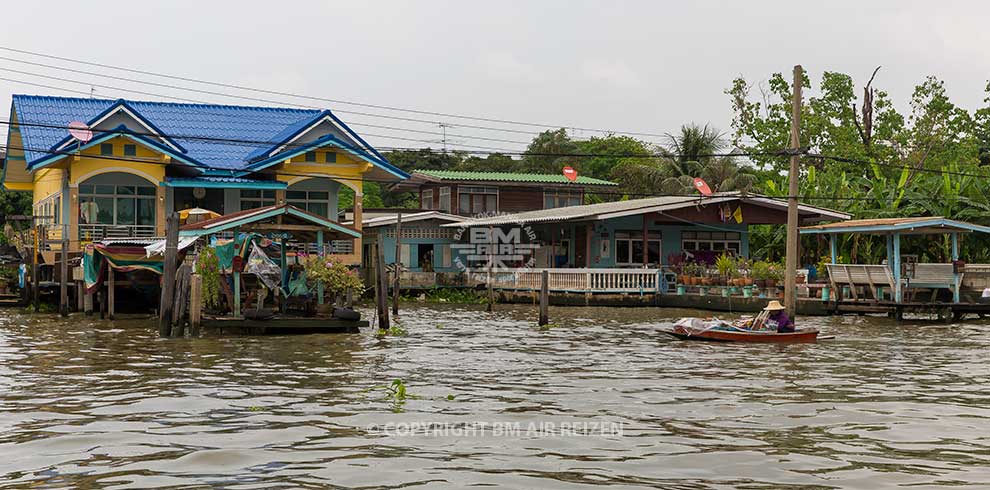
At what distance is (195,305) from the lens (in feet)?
77.7

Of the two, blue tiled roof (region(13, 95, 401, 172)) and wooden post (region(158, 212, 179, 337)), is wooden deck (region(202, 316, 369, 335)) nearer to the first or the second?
wooden post (region(158, 212, 179, 337))

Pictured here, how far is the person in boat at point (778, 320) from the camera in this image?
2297 cm

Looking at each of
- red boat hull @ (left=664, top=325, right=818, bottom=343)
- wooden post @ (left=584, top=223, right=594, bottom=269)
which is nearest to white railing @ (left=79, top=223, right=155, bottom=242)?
wooden post @ (left=584, top=223, right=594, bottom=269)

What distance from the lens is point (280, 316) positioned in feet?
81.5

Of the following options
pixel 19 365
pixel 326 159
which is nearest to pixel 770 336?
pixel 19 365

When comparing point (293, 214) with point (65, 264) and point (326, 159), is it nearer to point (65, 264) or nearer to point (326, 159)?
point (65, 264)

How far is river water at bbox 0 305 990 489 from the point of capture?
994 cm

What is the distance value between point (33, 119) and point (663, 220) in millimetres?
24719

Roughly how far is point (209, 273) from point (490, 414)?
531 inches

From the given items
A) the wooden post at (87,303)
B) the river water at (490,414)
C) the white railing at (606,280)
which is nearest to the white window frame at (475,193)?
the white railing at (606,280)

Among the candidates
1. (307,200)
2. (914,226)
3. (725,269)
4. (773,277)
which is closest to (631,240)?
(725,269)

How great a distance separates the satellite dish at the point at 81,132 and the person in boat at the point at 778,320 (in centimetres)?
2326

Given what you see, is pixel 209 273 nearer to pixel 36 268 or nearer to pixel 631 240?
pixel 36 268

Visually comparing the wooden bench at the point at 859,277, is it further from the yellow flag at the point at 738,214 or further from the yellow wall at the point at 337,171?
the yellow wall at the point at 337,171
